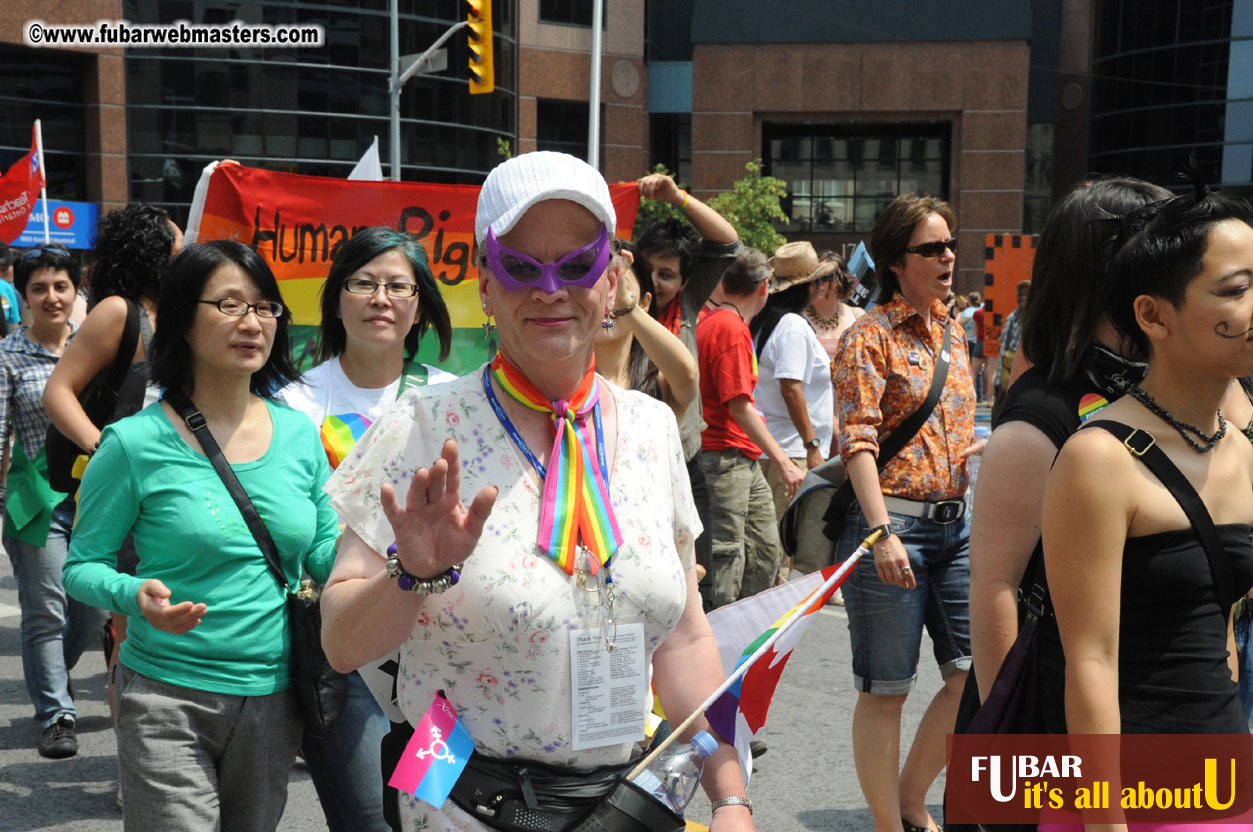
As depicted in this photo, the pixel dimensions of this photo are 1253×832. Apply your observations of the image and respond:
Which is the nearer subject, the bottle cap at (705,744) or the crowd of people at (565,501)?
the crowd of people at (565,501)

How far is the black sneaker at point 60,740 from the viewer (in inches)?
206

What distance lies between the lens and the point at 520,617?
208 centimetres

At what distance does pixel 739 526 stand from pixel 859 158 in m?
46.9

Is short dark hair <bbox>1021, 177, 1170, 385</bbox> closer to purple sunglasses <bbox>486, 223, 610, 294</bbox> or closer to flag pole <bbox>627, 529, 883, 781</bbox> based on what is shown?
flag pole <bbox>627, 529, 883, 781</bbox>

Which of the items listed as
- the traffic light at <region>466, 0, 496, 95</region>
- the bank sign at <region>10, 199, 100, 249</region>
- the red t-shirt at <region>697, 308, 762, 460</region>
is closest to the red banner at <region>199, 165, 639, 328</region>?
the red t-shirt at <region>697, 308, 762, 460</region>

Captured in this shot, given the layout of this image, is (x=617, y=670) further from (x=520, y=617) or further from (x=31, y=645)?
(x=31, y=645)

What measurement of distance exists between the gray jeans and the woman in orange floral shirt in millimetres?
1871

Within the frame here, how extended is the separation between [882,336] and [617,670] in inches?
90.8

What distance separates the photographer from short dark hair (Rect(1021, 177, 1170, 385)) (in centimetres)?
280

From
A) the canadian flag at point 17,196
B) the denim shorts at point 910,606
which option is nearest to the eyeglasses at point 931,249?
the denim shorts at point 910,606

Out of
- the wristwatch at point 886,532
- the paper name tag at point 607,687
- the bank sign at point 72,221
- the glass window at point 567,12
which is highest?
the glass window at point 567,12

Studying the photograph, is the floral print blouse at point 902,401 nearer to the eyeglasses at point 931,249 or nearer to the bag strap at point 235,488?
the eyeglasses at point 931,249

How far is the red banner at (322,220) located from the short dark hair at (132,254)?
0.31m

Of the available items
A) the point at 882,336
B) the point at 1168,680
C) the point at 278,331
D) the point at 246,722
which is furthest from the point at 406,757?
the point at 882,336
